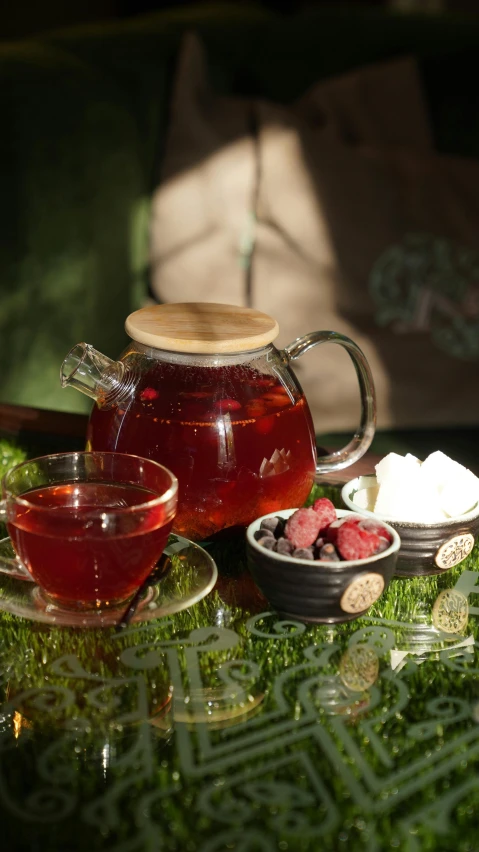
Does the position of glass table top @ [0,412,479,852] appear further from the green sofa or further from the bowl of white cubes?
the green sofa

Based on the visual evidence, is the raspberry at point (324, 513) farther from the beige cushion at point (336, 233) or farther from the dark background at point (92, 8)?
the dark background at point (92, 8)

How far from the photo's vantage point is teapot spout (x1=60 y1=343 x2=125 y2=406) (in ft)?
3.27

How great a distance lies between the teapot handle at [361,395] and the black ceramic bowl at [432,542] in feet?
0.50

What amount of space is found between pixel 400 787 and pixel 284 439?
409mm

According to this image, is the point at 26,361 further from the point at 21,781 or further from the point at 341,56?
the point at 21,781

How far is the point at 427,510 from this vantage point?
92cm

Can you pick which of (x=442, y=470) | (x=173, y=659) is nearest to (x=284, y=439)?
(x=442, y=470)

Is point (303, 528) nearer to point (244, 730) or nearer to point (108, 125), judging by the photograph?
point (244, 730)

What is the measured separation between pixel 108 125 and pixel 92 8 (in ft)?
4.04

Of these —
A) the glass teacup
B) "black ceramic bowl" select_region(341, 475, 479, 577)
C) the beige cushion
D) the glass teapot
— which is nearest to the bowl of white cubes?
"black ceramic bowl" select_region(341, 475, 479, 577)

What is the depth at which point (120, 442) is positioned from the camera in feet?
3.25

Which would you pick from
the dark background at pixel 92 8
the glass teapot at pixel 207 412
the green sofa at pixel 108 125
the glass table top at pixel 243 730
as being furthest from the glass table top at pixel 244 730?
the dark background at pixel 92 8

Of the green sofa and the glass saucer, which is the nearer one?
the glass saucer

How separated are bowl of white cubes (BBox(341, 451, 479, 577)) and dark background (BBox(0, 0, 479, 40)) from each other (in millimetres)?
2247
